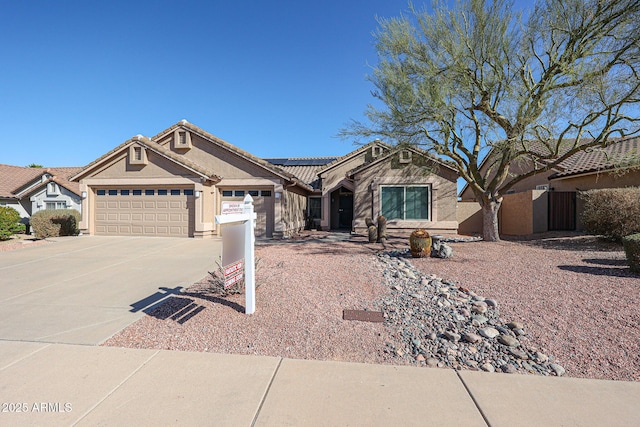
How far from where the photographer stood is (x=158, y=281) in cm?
682

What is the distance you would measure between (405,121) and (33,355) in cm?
1129

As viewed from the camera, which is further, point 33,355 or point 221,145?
point 221,145

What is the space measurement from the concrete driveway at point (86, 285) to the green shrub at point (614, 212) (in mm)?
12653

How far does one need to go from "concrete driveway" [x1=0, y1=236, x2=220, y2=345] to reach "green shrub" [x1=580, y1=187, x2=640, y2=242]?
12.7 m

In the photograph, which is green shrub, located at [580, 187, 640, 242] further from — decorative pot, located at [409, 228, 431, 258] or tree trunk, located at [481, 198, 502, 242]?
decorative pot, located at [409, 228, 431, 258]

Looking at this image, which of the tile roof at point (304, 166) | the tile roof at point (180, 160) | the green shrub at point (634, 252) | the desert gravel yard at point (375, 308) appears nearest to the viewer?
the desert gravel yard at point (375, 308)

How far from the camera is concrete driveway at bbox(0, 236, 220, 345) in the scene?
14.6 ft

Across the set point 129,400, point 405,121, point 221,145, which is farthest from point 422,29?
point 129,400

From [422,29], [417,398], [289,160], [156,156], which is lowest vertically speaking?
[417,398]

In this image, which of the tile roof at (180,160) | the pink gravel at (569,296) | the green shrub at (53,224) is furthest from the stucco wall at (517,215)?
the green shrub at (53,224)

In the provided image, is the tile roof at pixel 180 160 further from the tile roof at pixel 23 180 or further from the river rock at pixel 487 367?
the river rock at pixel 487 367

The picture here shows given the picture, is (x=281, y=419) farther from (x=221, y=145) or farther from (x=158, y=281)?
(x=221, y=145)

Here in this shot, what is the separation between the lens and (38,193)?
22328mm

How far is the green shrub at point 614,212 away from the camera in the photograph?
9.88 metres
